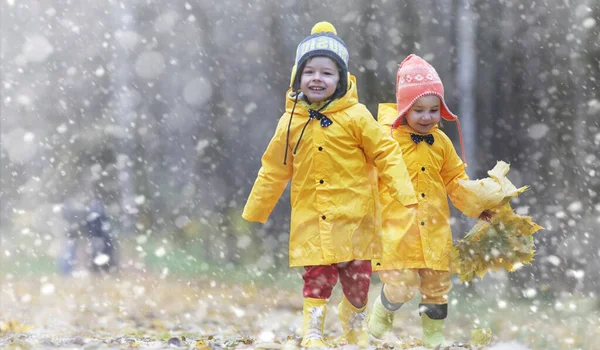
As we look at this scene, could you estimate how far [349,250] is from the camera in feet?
17.5

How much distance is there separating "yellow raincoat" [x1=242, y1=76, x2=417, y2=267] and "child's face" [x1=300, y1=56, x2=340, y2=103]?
97 mm

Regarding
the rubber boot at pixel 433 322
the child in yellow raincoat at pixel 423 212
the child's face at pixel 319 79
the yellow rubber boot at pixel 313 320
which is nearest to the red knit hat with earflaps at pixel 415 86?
the child in yellow raincoat at pixel 423 212

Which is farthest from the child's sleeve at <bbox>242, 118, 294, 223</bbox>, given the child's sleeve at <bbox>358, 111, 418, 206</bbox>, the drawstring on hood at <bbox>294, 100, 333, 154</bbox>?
the child's sleeve at <bbox>358, 111, 418, 206</bbox>

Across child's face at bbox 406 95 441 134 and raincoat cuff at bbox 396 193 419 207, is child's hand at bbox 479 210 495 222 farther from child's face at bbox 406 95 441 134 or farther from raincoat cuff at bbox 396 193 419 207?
raincoat cuff at bbox 396 193 419 207

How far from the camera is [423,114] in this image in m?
5.93

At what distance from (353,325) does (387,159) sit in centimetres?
118

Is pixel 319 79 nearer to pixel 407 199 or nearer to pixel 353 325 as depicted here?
pixel 407 199

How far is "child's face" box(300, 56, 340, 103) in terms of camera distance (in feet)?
17.8

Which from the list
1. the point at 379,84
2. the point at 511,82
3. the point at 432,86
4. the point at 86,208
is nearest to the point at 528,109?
the point at 511,82

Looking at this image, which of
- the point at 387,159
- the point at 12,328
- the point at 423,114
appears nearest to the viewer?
the point at 387,159

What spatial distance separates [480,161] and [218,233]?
5.96 metres

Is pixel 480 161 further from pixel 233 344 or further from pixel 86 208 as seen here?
pixel 86 208

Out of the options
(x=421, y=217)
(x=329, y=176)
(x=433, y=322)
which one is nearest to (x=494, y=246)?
(x=421, y=217)

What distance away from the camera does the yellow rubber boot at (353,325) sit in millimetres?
5668
